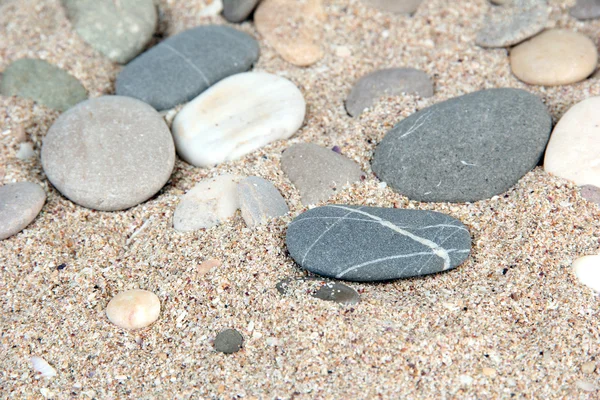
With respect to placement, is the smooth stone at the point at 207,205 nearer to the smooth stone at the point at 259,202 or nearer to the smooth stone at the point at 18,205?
the smooth stone at the point at 259,202

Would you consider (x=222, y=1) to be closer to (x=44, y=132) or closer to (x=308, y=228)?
(x=44, y=132)

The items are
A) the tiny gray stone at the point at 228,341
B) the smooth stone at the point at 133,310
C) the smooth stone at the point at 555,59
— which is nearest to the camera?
the tiny gray stone at the point at 228,341

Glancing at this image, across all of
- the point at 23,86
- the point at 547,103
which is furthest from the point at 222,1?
the point at 547,103

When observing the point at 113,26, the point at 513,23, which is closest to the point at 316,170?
the point at 513,23

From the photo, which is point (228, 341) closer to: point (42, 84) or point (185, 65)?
point (185, 65)

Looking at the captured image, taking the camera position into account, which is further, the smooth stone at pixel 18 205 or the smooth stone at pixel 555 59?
the smooth stone at pixel 555 59

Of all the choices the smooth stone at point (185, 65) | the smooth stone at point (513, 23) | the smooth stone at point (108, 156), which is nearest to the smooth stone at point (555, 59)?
the smooth stone at point (513, 23)

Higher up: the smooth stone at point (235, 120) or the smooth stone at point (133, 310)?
the smooth stone at point (235, 120)
